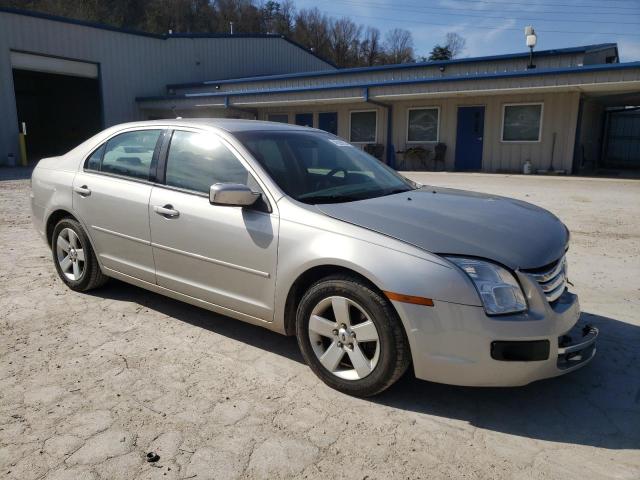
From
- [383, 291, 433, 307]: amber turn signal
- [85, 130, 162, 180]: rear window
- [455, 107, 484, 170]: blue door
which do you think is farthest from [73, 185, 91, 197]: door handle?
[455, 107, 484, 170]: blue door

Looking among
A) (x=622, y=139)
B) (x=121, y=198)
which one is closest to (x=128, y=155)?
(x=121, y=198)

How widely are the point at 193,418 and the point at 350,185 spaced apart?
75.7 inches

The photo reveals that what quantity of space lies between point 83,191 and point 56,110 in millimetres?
29703

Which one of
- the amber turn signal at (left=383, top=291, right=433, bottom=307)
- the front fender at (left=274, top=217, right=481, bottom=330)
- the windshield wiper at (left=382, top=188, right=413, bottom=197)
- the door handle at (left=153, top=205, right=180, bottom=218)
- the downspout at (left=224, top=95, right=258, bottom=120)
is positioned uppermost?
the downspout at (left=224, top=95, right=258, bottom=120)

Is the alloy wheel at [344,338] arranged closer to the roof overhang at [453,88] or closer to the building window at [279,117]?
the roof overhang at [453,88]

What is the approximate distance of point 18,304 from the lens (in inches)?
178

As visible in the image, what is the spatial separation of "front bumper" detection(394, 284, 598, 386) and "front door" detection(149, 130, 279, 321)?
1.03 meters

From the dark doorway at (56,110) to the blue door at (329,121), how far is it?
11096mm

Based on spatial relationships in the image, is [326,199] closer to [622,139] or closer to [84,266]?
[84,266]

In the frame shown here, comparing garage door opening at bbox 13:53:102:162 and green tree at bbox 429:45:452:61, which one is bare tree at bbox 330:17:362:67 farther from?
garage door opening at bbox 13:53:102:162

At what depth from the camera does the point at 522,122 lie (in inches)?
686

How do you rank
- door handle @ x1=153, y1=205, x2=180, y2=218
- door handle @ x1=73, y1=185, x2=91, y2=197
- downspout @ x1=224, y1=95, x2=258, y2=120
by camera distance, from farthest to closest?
downspout @ x1=224, y1=95, x2=258, y2=120 < door handle @ x1=73, y1=185, x2=91, y2=197 < door handle @ x1=153, y1=205, x2=180, y2=218

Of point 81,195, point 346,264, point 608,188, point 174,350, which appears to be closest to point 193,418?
point 174,350

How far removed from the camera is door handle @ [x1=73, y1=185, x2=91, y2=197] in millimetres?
4432
